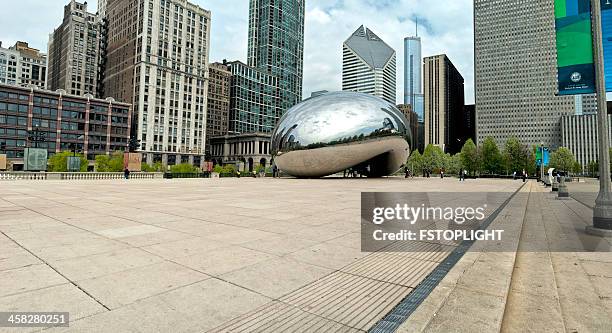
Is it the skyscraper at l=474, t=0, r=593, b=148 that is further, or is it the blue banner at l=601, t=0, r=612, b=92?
the skyscraper at l=474, t=0, r=593, b=148

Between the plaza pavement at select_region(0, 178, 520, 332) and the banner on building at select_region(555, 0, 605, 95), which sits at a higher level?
the banner on building at select_region(555, 0, 605, 95)

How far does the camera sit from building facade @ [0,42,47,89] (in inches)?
5728

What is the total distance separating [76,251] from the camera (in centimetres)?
493

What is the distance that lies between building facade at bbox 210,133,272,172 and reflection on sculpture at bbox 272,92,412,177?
260 feet

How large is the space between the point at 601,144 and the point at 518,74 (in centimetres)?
19262

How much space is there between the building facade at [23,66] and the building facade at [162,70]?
63600 mm

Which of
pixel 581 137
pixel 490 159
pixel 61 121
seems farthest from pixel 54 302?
pixel 581 137

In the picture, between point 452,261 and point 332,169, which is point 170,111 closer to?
point 332,169

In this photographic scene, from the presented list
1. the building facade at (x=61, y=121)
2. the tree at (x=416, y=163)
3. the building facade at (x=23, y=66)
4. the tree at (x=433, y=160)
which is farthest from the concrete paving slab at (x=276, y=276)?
the building facade at (x=23, y=66)

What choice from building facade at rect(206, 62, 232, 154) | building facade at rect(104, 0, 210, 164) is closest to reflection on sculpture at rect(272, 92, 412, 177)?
building facade at rect(104, 0, 210, 164)

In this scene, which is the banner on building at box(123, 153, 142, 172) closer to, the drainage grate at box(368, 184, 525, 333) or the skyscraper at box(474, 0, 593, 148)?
the drainage grate at box(368, 184, 525, 333)

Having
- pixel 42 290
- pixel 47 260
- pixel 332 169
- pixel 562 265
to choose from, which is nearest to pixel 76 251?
pixel 47 260

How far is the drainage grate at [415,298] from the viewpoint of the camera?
2804 mm

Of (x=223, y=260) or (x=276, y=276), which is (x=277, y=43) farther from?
(x=276, y=276)
